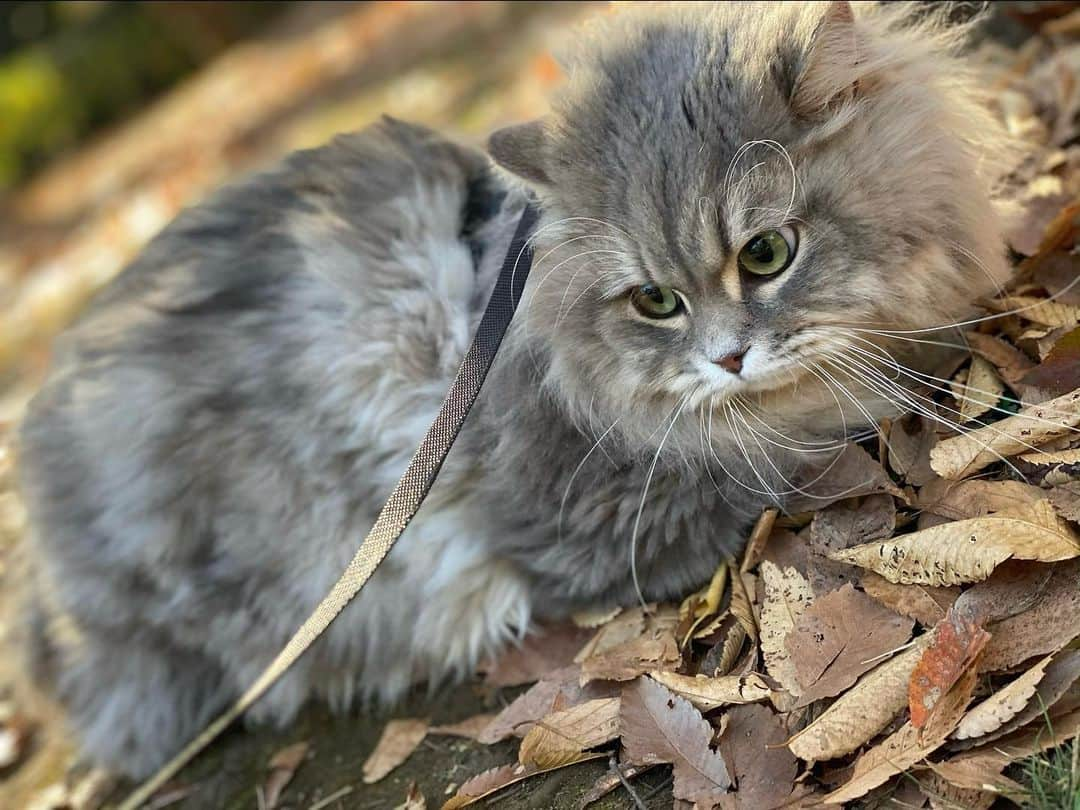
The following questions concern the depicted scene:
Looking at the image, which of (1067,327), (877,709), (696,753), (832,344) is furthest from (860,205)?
(696,753)

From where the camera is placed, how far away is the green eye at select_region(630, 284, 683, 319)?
6.76ft

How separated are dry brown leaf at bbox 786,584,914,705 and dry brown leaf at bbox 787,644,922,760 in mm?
40

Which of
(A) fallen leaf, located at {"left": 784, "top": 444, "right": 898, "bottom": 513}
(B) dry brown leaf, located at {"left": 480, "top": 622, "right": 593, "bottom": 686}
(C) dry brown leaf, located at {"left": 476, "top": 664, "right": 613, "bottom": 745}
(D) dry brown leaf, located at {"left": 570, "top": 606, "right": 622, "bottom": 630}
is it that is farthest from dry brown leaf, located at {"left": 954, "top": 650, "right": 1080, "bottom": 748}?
(B) dry brown leaf, located at {"left": 480, "top": 622, "right": 593, "bottom": 686}

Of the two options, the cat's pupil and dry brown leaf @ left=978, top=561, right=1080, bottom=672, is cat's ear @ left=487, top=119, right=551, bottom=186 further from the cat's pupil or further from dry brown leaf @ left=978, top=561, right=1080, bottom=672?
dry brown leaf @ left=978, top=561, right=1080, bottom=672

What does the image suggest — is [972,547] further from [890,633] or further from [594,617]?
[594,617]

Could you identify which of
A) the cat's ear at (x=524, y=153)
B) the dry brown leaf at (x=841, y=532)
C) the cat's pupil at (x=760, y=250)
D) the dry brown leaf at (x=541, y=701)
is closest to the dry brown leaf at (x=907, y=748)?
the dry brown leaf at (x=841, y=532)

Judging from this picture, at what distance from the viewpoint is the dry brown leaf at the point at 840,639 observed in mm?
1898

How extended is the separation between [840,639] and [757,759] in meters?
0.30

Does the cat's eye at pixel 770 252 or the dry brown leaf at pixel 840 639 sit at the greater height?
the cat's eye at pixel 770 252

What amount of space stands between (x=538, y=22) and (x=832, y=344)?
461 centimetres

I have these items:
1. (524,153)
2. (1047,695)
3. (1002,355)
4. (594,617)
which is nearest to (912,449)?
(1002,355)

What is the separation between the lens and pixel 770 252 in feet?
6.43

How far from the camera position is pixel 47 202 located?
7828 millimetres

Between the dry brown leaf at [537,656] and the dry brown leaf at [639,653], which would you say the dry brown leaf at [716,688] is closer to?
the dry brown leaf at [639,653]
